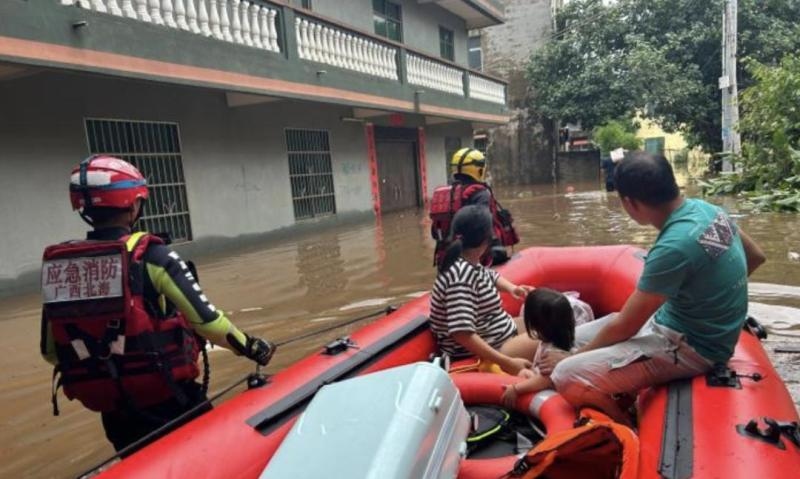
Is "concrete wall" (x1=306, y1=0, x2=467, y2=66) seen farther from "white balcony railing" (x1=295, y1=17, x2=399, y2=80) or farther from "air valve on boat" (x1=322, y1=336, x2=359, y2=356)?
"air valve on boat" (x1=322, y1=336, x2=359, y2=356)

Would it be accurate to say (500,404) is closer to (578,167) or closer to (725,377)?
(725,377)

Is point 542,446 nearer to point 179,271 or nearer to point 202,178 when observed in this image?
point 179,271

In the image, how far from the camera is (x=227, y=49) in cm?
645

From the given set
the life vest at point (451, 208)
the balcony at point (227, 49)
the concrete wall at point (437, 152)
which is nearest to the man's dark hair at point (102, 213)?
the life vest at point (451, 208)

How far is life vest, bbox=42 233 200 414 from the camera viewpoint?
1.61 m

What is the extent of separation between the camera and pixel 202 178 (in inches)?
289

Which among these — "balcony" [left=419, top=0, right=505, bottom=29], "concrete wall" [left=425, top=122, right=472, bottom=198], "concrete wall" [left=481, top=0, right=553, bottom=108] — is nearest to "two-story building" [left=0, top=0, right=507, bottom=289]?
"balcony" [left=419, top=0, right=505, bottom=29]

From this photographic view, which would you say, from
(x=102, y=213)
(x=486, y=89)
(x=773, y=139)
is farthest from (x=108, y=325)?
(x=486, y=89)

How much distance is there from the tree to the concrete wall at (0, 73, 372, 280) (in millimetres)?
9210

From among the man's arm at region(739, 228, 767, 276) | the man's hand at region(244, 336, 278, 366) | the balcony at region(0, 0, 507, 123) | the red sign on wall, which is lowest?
the man's hand at region(244, 336, 278, 366)

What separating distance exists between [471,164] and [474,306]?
1481 mm

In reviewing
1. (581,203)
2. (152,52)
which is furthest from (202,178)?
(581,203)

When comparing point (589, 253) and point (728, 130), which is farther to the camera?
point (728, 130)

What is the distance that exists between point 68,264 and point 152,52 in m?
4.56
